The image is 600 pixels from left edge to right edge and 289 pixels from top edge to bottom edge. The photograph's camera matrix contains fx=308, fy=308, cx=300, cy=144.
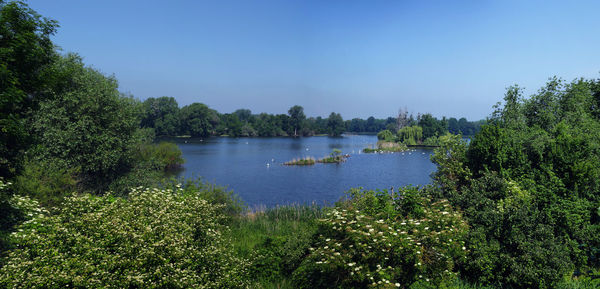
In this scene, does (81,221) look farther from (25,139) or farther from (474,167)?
(474,167)

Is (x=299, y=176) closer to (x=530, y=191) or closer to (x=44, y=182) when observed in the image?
(x=44, y=182)

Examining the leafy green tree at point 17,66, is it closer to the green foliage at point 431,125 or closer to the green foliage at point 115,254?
the green foliage at point 115,254

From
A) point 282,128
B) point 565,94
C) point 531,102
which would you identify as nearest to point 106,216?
point 531,102

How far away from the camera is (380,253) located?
763 cm

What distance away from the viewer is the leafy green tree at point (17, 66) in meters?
10.2

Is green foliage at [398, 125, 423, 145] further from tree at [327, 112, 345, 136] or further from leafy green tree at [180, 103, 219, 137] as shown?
leafy green tree at [180, 103, 219, 137]

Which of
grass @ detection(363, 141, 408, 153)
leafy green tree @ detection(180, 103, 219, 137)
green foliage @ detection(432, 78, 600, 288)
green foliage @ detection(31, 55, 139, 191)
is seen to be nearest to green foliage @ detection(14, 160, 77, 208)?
green foliage @ detection(31, 55, 139, 191)

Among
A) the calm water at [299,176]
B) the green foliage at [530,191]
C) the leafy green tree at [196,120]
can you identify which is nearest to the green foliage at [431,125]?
the calm water at [299,176]

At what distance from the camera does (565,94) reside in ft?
60.6

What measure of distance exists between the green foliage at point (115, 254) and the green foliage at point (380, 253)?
7.33 feet

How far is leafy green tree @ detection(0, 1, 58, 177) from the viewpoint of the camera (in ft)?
33.6

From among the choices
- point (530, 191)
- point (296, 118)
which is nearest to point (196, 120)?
point (296, 118)

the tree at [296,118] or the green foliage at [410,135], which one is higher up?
the tree at [296,118]

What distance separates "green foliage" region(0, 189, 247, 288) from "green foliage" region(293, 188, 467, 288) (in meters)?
2.23
